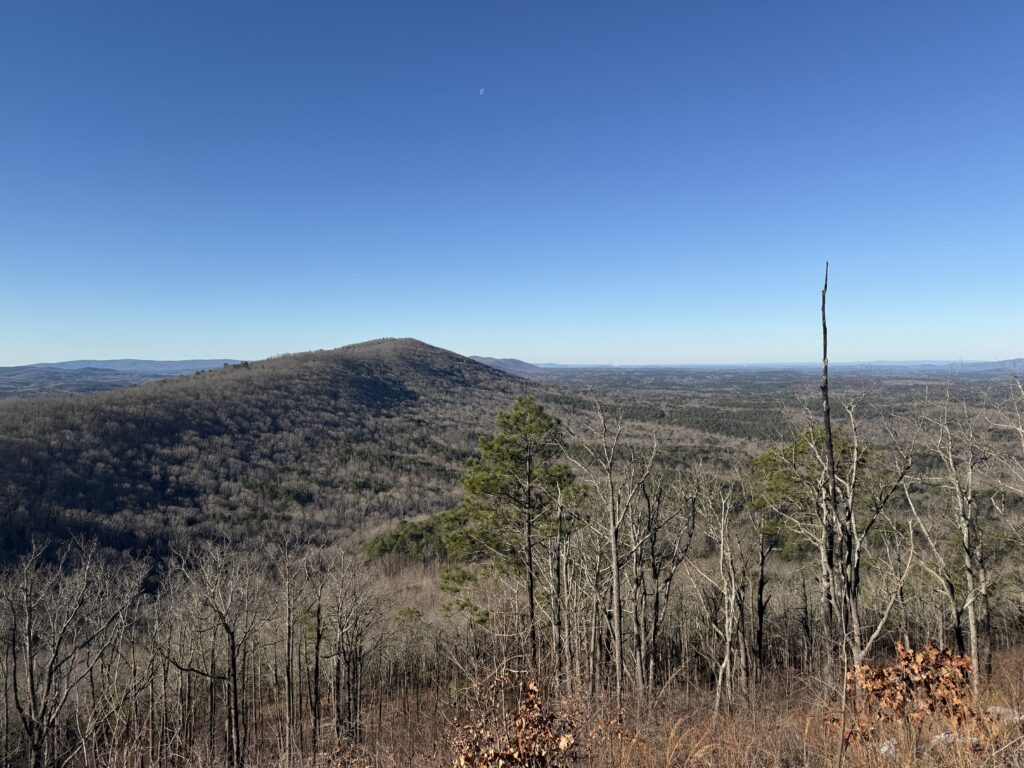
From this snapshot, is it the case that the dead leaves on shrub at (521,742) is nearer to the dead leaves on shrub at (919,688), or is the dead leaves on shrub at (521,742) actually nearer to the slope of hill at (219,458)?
the dead leaves on shrub at (919,688)

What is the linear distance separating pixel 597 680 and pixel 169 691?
733 inches

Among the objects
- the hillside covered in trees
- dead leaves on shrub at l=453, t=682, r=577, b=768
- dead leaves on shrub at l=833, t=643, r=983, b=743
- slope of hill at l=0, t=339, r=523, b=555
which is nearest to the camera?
dead leaves on shrub at l=453, t=682, r=577, b=768

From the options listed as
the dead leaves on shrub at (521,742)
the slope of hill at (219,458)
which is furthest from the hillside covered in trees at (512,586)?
the slope of hill at (219,458)

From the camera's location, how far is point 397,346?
15275 cm

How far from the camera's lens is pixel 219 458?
58.3 metres

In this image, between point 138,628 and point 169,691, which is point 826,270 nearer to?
point 169,691

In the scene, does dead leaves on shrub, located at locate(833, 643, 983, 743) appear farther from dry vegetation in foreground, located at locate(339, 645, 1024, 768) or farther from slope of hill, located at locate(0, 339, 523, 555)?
slope of hill, located at locate(0, 339, 523, 555)

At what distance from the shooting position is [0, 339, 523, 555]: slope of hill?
41.4 m

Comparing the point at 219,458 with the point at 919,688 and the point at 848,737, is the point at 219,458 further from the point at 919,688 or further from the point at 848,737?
the point at 919,688

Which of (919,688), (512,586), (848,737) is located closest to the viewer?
(848,737)

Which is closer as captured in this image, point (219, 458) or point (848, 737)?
point (848, 737)

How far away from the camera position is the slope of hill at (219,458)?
136ft

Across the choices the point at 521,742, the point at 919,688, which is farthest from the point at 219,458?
the point at 919,688

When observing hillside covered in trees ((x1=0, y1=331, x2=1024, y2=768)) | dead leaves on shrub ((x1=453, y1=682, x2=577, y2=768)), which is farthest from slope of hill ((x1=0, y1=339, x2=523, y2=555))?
dead leaves on shrub ((x1=453, y1=682, x2=577, y2=768))
